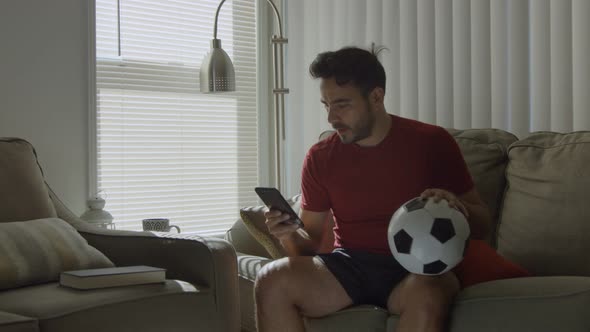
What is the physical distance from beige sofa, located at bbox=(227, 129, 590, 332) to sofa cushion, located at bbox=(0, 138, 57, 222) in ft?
2.67

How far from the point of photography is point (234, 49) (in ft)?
12.8

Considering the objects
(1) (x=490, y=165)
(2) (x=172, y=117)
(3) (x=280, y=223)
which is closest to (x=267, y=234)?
(3) (x=280, y=223)

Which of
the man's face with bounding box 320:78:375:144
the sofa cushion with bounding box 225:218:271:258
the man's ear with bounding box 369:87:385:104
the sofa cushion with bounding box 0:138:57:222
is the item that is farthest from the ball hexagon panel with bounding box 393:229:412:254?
the sofa cushion with bounding box 0:138:57:222

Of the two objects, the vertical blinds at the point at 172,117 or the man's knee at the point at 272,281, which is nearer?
the man's knee at the point at 272,281

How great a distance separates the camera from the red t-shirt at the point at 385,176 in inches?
79.4

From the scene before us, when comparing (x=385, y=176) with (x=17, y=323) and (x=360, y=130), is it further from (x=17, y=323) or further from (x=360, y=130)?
(x=17, y=323)

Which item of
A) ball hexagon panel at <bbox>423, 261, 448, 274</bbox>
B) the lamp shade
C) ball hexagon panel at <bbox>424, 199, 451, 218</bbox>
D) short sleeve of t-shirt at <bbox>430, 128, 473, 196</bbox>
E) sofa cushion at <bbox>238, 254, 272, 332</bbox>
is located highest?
the lamp shade

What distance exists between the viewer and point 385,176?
80.3 inches

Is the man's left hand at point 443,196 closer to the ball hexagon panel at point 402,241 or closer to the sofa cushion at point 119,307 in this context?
the ball hexagon panel at point 402,241

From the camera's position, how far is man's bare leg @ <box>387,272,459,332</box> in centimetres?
164

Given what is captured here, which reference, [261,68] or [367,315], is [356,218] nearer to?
[367,315]

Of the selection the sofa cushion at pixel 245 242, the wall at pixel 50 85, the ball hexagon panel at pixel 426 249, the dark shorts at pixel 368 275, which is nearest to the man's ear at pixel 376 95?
the dark shorts at pixel 368 275

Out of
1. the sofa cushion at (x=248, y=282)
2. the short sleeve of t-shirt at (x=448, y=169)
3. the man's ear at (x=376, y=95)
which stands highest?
the man's ear at (x=376, y=95)

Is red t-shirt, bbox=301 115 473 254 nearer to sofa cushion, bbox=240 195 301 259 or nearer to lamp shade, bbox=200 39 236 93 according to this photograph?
sofa cushion, bbox=240 195 301 259
